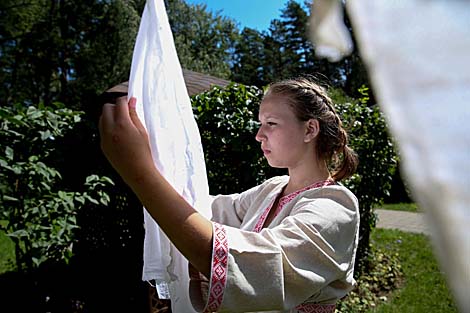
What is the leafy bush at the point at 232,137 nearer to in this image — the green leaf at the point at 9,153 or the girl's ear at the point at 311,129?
the green leaf at the point at 9,153

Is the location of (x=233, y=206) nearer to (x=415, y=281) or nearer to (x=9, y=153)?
(x=9, y=153)

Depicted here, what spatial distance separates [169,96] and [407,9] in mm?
1102

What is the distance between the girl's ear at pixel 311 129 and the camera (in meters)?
1.51

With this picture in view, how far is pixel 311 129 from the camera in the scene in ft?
5.00

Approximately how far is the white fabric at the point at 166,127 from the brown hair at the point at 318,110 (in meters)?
0.36

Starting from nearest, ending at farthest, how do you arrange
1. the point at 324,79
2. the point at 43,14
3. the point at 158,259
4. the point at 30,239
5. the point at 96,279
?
the point at 158,259
the point at 324,79
the point at 30,239
the point at 96,279
the point at 43,14

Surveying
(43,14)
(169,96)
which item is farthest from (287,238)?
(43,14)

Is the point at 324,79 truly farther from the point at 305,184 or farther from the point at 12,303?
the point at 12,303

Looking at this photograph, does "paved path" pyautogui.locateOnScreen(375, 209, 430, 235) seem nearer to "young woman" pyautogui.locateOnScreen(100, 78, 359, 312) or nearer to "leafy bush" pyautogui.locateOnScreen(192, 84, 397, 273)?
"leafy bush" pyautogui.locateOnScreen(192, 84, 397, 273)

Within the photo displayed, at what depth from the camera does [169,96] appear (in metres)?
1.32

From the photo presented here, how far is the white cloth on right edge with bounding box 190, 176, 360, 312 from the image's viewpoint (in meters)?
1.08

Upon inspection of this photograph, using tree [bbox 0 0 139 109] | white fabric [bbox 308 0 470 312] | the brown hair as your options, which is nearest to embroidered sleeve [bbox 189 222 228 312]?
the brown hair

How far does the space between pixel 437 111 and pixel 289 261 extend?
94 cm

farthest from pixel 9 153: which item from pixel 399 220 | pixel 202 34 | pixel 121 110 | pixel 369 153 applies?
pixel 202 34
